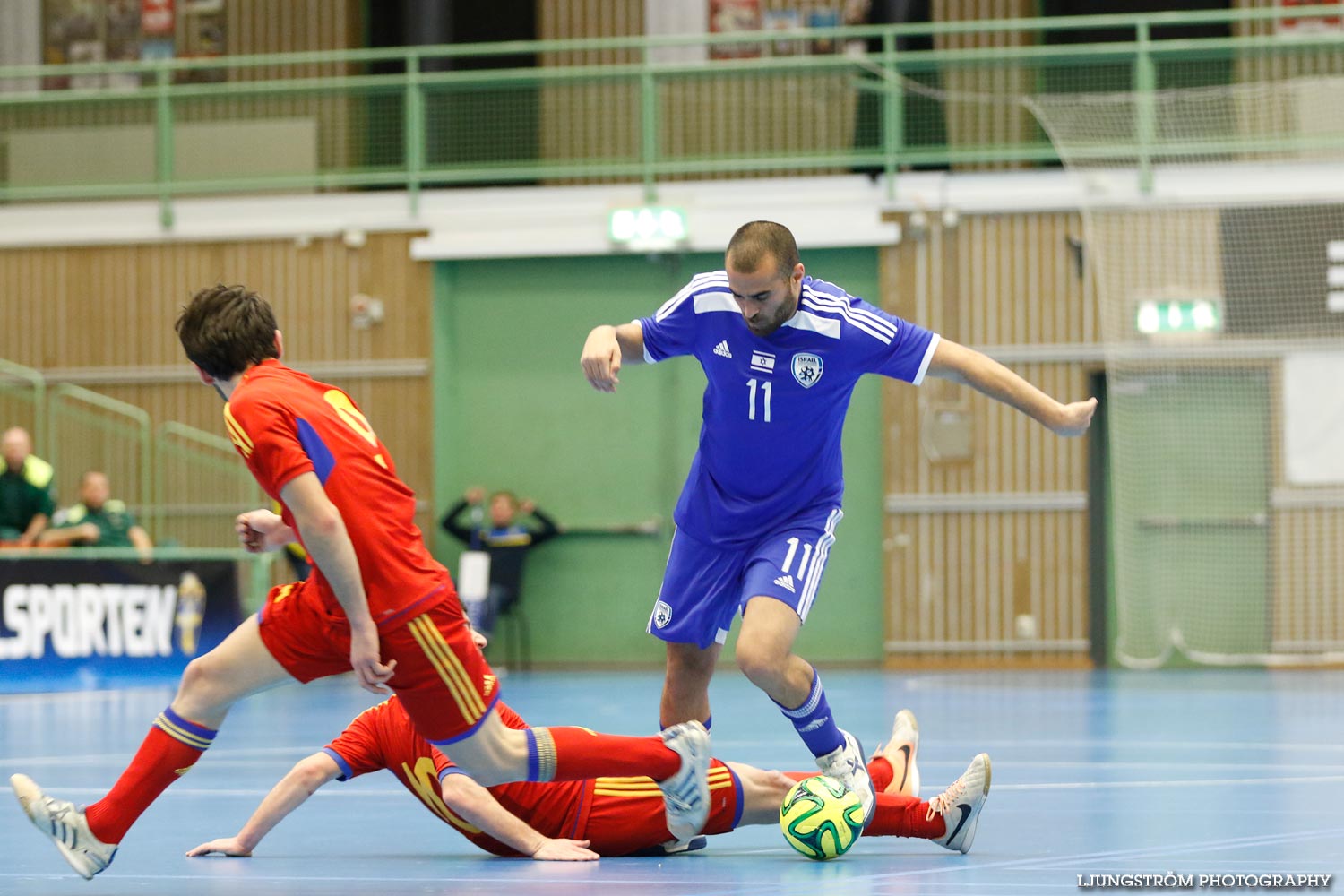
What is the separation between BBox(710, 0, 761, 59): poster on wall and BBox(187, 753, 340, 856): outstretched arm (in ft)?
45.8

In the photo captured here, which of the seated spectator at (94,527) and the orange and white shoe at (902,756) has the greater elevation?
the seated spectator at (94,527)

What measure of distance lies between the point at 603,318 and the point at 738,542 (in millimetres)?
11812

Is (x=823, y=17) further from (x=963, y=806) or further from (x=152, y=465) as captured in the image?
(x=963, y=806)

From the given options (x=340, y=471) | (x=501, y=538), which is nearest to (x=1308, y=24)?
(x=501, y=538)

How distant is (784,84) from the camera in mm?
16172

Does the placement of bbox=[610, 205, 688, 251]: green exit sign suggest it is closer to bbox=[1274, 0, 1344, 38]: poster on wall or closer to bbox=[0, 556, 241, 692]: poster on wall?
bbox=[0, 556, 241, 692]: poster on wall

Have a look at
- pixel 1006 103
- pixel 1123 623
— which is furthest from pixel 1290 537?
pixel 1006 103

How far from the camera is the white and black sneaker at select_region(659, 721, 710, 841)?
4797 millimetres

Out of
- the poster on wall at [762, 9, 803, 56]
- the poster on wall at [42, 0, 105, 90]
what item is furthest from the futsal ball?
the poster on wall at [42, 0, 105, 90]

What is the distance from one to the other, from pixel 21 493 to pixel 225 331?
1047cm

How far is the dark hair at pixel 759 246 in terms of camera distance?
16.6 ft

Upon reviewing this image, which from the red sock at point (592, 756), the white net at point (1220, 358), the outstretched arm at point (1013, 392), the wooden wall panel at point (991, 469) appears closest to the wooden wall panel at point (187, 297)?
the wooden wall panel at point (991, 469)

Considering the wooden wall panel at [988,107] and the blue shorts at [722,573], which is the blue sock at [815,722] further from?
the wooden wall panel at [988,107]

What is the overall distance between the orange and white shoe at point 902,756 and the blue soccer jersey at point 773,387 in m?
0.86
